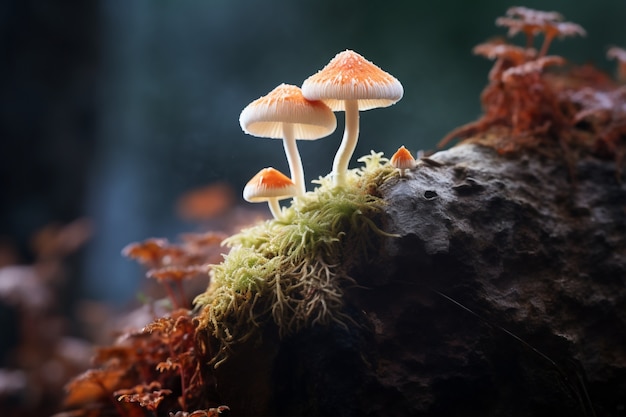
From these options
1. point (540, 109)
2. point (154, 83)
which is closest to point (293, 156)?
point (540, 109)

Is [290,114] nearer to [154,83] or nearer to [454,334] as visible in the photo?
[454,334]

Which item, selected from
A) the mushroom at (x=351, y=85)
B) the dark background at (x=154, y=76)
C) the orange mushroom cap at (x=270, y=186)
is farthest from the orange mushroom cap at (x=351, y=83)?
the dark background at (x=154, y=76)

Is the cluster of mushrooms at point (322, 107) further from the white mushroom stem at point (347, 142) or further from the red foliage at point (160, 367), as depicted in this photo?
the red foliage at point (160, 367)

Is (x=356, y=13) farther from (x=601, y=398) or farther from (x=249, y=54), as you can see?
(x=601, y=398)

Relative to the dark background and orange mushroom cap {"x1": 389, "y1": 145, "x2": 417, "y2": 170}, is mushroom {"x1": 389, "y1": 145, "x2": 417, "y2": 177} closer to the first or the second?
orange mushroom cap {"x1": 389, "y1": 145, "x2": 417, "y2": 170}

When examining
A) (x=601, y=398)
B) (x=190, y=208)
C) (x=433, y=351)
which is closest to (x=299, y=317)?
(x=433, y=351)

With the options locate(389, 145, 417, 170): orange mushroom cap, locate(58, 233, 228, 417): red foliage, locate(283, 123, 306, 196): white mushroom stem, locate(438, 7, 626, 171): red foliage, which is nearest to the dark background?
locate(438, 7, 626, 171): red foliage

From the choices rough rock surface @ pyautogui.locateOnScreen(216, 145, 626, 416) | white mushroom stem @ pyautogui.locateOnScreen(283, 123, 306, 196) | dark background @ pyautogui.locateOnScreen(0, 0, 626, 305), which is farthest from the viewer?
dark background @ pyautogui.locateOnScreen(0, 0, 626, 305)
